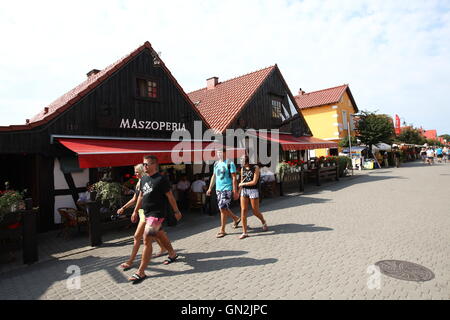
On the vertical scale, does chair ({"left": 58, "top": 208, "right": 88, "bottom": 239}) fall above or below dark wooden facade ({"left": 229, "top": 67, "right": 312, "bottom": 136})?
below

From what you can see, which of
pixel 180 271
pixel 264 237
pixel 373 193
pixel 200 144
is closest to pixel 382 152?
pixel 373 193

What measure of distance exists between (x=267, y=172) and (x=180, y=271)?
7436 mm

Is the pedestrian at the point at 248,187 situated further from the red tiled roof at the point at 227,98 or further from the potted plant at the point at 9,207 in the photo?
the red tiled roof at the point at 227,98

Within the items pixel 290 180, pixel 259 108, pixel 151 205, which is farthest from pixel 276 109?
pixel 151 205

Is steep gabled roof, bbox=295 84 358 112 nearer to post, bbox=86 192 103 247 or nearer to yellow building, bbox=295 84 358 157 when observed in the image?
yellow building, bbox=295 84 358 157

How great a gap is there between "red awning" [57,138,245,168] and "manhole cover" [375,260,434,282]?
576 cm

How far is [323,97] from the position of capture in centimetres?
2719

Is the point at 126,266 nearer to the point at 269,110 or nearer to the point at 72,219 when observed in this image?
the point at 72,219

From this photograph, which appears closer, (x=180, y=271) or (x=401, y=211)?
(x=180, y=271)

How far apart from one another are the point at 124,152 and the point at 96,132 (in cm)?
203

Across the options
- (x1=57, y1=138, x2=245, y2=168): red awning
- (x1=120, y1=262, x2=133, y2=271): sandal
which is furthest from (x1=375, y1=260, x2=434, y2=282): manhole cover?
(x1=57, y1=138, x2=245, y2=168): red awning

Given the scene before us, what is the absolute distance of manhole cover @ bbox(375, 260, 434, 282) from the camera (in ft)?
11.9
